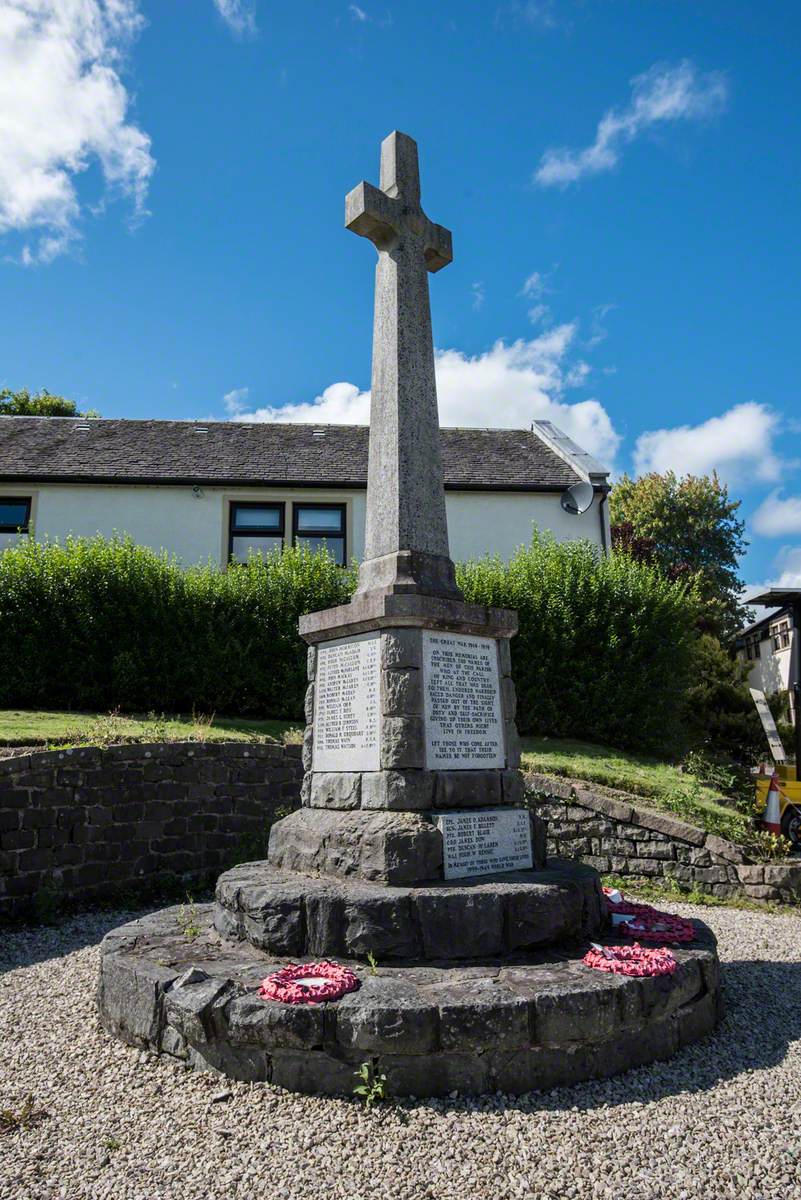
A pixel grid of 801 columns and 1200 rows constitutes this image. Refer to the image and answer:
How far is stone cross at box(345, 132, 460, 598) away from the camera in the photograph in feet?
19.1

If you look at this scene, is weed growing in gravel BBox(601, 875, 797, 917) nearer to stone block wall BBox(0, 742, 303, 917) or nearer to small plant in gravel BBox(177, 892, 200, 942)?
stone block wall BBox(0, 742, 303, 917)

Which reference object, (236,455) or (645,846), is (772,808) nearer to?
(645,846)

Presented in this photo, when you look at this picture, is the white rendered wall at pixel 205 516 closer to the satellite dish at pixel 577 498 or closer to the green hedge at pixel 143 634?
the satellite dish at pixel 577 498

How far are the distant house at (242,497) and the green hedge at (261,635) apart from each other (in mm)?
2706

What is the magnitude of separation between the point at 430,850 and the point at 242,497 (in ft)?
44.4

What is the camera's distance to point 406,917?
15.3 feet

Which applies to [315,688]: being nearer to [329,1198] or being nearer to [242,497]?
[329,1198]

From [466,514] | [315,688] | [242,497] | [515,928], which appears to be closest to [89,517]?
[242,497]

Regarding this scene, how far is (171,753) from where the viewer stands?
31.7 ft

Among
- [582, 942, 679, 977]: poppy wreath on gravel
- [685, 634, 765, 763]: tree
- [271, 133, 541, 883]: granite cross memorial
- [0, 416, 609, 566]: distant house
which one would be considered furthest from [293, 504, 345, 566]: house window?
[582, 942, 679, 977]: poppy wreath on gravel

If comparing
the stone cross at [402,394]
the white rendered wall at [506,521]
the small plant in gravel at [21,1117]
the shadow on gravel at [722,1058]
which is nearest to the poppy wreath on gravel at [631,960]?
the shadow on gravel at [722,1058]

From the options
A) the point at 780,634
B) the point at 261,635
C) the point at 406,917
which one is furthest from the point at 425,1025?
the point at 780,634

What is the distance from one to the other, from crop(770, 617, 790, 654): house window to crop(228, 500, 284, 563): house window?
69.7 feet

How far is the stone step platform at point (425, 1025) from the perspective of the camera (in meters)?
3.89
